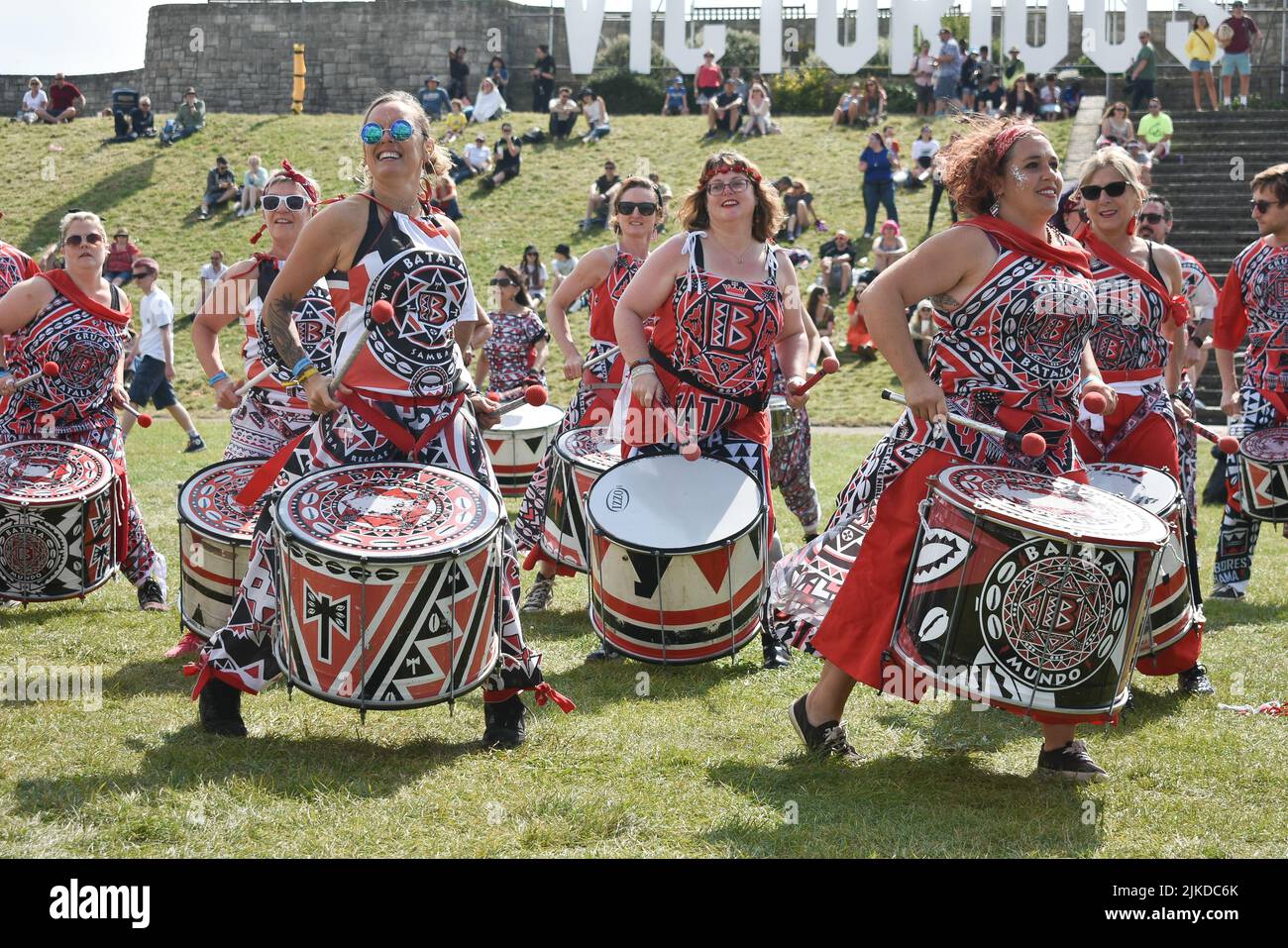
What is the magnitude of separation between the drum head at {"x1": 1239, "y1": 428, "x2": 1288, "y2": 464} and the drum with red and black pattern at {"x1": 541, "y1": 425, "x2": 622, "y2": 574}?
3.32 m

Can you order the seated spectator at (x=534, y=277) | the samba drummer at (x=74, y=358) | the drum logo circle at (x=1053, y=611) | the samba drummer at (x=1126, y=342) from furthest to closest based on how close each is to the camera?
the seated spectator at (x=534, y=277) < the samba drummer at (x=74, y=358) < the samba drummer at (x=1126, y=342) < the drum logo circle at (x=1053, y=611)

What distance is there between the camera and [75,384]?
6895mm

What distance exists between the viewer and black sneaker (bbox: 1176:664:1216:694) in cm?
565

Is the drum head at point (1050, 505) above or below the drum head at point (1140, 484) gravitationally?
above

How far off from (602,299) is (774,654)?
2.21 m

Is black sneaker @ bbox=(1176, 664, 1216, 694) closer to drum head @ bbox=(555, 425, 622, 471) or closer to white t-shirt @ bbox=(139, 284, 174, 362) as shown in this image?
drum head @ bbox=(555, 425, 622, 471)

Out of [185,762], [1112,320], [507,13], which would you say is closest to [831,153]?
[507,13]

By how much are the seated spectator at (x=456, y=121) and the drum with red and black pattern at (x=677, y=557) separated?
26.9 meters

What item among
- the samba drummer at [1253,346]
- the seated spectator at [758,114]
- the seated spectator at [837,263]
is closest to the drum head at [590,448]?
the samba drummer at [1253,346]

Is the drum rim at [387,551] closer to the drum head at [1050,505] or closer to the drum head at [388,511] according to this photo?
the drum head at [388,511]

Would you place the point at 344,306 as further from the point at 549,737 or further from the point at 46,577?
the point at 46,577

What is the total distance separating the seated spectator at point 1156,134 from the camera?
23609 millimetres

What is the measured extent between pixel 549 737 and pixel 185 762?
119 cm

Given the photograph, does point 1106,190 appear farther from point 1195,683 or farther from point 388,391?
point 388,391
